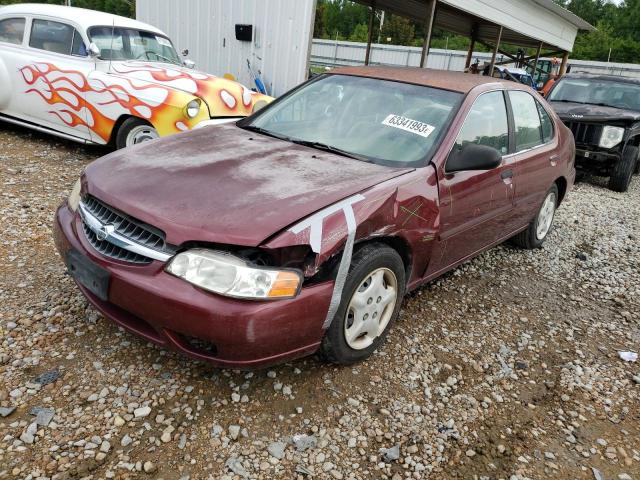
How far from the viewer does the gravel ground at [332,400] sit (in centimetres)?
216

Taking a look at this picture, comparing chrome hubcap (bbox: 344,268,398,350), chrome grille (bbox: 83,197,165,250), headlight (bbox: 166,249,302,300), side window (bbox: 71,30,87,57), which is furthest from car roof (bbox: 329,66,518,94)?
side window (bbox: 71,30,87,57)

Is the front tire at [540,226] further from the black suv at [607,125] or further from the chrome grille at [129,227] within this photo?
the chrome grille at [129,227]

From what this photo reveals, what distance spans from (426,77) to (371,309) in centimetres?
181

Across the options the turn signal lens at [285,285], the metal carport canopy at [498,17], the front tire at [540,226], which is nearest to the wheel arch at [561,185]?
the front tire at [540,226]

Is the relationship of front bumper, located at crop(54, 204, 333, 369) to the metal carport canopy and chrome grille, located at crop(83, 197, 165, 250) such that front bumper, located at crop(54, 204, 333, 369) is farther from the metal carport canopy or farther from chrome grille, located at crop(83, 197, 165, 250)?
the metal carport canopy

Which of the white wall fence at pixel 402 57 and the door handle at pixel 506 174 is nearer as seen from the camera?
the door handle at pixel 506 174

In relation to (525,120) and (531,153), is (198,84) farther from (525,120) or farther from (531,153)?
(531,153)

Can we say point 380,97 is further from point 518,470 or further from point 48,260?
point 48,260

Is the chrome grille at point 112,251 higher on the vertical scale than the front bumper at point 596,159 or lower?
higher

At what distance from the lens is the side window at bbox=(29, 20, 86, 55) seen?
19.5 ft

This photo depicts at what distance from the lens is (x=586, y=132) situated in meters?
7.80

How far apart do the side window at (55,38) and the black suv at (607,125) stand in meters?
6.99

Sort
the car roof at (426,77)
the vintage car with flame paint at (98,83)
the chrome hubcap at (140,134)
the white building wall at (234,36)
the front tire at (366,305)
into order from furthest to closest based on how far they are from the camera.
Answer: the white building wall at (234,36) → the chrome hubcap at (140,134) → the vintage car with flame paint at (98,83) → the car roof at (426,77) → the front tire at (366,305)

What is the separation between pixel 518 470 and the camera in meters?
2.29
